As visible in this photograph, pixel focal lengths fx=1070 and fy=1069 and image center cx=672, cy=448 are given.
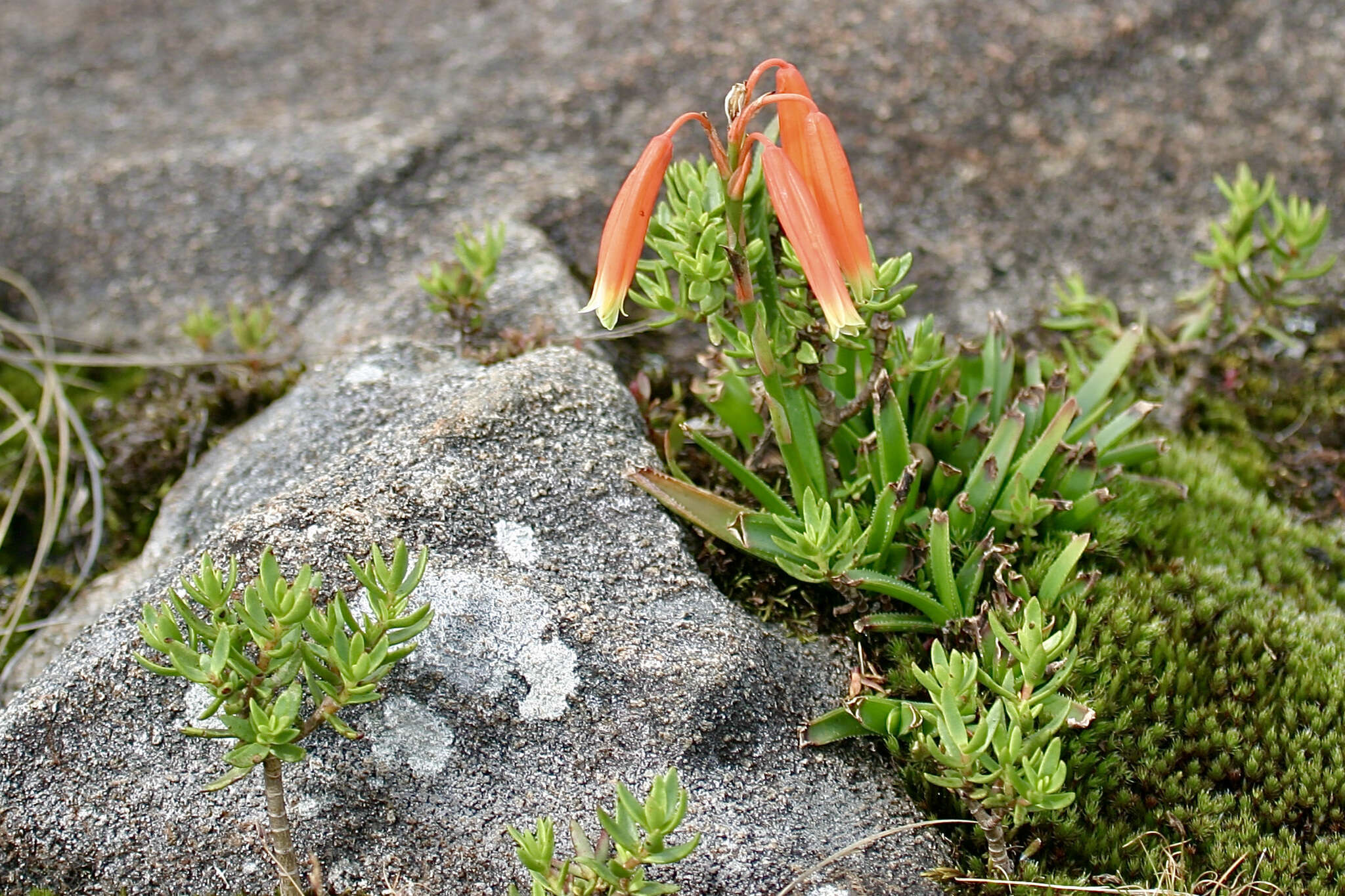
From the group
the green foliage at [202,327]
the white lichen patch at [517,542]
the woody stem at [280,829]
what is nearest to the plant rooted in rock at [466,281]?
the green foliage at [202,327]

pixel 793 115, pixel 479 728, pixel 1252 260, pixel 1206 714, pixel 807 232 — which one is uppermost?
pixel 793 115

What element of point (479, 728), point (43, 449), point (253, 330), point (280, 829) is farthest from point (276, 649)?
point (43, 449)

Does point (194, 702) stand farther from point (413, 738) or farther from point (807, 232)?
point (807, 232)

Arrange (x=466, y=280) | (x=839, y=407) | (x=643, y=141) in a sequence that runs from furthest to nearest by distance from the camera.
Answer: (x=643, y=141) → (x=466, y=280) → (x=839, y=407)

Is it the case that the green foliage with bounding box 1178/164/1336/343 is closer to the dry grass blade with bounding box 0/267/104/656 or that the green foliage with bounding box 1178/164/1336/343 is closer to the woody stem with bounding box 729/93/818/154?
the woody stem with bounding box 729/93/818/154

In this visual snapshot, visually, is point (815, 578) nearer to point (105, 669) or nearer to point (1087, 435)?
point (1087, 435)

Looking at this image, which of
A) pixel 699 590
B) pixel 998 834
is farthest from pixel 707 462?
pixel 998 834

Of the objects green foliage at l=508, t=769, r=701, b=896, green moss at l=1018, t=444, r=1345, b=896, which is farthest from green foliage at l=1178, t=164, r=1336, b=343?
green foliage at l=508, t=769, r=701, b=896

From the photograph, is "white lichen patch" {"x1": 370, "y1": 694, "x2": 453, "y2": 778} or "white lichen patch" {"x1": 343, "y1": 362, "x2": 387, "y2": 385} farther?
"white lichen patch" {"x1": 343, "y1": 362, "x2": 387, "y2": 385}
